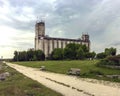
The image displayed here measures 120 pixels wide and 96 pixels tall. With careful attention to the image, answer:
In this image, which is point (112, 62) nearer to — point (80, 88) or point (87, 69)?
point (87, 69)

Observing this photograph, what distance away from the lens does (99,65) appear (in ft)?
191

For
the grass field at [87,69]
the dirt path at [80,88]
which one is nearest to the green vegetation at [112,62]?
the grass field at [87,69]

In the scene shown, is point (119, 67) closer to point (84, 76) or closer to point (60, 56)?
point (84, 76)

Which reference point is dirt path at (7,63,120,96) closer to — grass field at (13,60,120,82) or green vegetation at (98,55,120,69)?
grass field at (13,60,120,82)

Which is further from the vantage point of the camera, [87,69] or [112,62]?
[112,62]

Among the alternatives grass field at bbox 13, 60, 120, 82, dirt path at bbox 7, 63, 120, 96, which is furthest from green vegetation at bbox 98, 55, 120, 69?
dirt path at bbox 7, 63, 120, 96

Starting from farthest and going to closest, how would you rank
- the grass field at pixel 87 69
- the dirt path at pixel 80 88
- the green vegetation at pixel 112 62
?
1. the green vegetation at pixel 112 62
2. the grass field at pixel 87 69
3. the dirt path at pixel 80 88

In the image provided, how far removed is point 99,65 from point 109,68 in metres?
4.96

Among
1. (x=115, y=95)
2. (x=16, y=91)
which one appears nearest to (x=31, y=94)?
(x=16, y=91)

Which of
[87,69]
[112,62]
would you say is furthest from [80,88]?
[112,62]

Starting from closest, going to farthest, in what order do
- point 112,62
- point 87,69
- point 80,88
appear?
point 80,88 < point 87,69 < point 112,62

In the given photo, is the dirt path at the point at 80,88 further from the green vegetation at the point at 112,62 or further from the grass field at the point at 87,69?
the green vegetation at the point at 112,62

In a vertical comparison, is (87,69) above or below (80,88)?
above

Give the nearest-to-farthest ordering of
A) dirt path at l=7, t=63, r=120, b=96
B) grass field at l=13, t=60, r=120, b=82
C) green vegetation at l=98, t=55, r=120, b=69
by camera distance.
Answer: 1. dirt path at l=7, t=63, r=120, b=96
2. grass field at l=13, t=60, r=120, b=82
3. green vegetation at l=98, t=55, r=120, b=69
